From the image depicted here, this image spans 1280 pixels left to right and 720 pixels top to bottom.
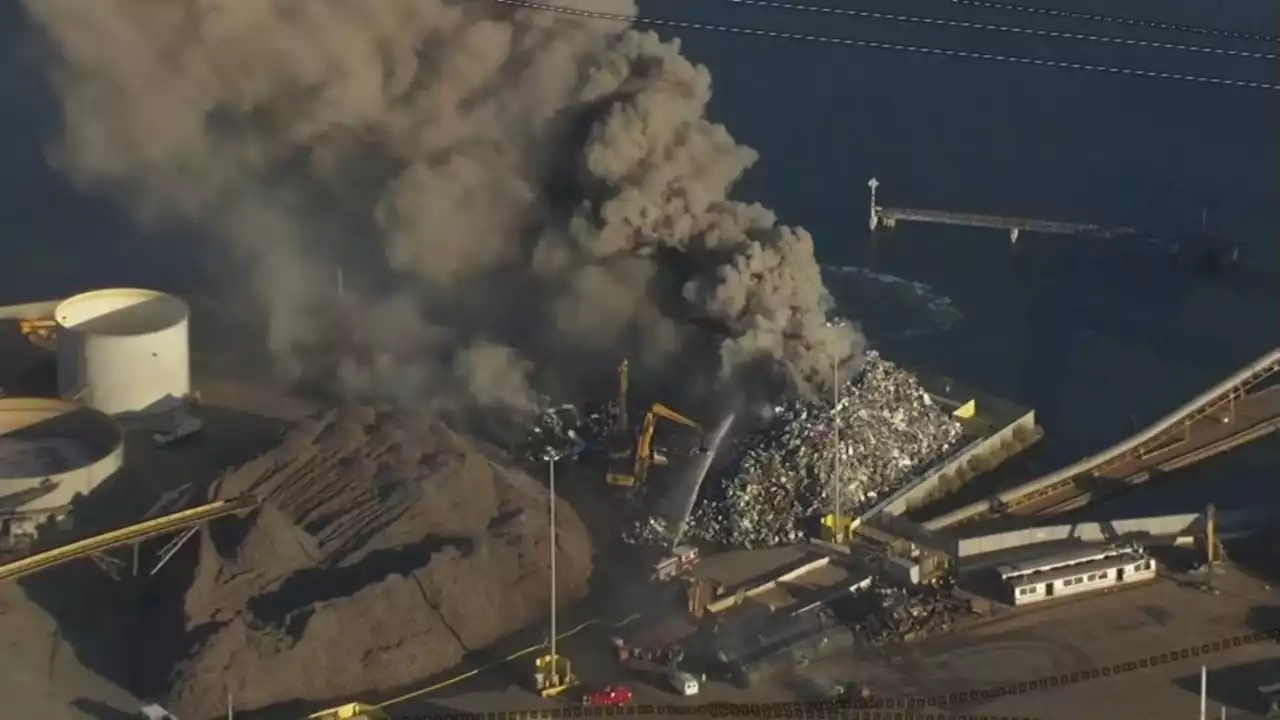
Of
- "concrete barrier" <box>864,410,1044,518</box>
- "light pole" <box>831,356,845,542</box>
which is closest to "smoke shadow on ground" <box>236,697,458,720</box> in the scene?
"light pole" <box>831,356,845,542</box>

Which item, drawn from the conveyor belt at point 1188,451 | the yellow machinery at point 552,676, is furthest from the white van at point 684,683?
the conveyor belt at point 1188,451

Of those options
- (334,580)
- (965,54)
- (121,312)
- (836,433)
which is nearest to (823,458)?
(836,433)

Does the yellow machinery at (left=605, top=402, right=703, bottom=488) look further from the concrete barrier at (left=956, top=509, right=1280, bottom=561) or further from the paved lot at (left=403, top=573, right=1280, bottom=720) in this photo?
the concrete barrier at (left=956, top=509, right=1280, bottom=561)

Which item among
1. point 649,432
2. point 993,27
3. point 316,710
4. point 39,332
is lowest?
point 316,710

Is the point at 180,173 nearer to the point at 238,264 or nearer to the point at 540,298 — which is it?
the point at 238,264

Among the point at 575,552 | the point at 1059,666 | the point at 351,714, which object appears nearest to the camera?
the point at 351,714

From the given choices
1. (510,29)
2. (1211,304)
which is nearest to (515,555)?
(510,29)

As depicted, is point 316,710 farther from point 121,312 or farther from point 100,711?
point 121,312
